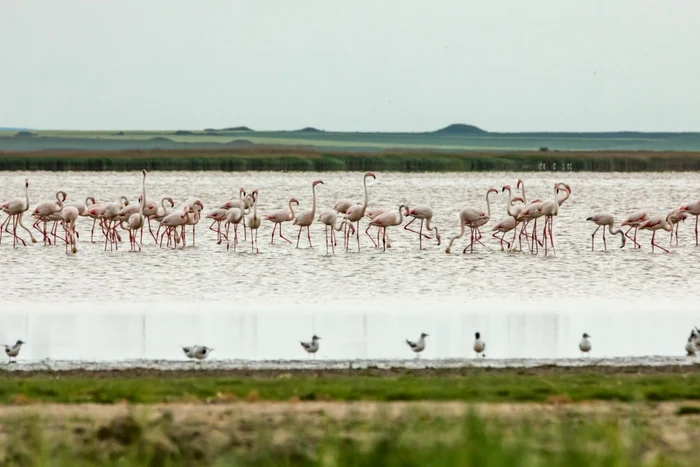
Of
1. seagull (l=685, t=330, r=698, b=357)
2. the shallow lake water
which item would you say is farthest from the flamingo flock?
seagull (l=685, t=330, r=698, b=357)

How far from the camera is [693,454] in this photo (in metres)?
6.86

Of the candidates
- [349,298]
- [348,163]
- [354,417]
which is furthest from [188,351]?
[348,163]

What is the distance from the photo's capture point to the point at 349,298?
17.5 meters

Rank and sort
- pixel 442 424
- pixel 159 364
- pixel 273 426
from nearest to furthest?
pixel 442 424 → pixel 273 426 → pixel 159 364

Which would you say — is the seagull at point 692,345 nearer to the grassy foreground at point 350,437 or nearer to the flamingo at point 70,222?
the grassy foreground at point 350,437

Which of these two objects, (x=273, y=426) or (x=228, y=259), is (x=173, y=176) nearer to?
(x=228, y=259)

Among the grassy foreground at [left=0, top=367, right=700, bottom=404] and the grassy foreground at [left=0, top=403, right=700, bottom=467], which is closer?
the grassy foreground at [left=0, top=403, right=700, bottom=467]

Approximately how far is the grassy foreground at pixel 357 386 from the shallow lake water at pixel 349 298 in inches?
55.3

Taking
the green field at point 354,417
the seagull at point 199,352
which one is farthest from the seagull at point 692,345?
the seagull at point 199,352

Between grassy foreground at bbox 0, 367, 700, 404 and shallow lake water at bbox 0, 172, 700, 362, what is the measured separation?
1405mm

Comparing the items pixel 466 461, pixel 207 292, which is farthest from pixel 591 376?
pixel 207 292

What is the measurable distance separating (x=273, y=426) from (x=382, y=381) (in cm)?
246

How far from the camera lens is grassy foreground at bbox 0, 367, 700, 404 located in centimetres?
910

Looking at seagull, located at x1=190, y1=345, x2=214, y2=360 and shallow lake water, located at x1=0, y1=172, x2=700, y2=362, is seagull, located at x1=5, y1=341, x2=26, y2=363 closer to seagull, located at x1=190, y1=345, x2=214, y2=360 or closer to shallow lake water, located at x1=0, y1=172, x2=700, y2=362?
shallow lake water, located at x1=0, y1=172, x2=700, y2=362
